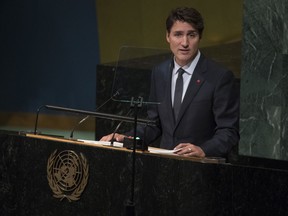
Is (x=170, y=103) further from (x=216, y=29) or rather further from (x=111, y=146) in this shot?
(x=216, y=29)

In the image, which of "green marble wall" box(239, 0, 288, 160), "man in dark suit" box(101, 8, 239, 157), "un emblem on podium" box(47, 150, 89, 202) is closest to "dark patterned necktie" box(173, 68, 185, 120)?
"man in dark suit" box(101, 8, 239, 157)

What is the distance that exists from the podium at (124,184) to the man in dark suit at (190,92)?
32 centimetres

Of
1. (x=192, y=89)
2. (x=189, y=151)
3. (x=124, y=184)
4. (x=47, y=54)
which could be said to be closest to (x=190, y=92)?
(x=192, y=89)

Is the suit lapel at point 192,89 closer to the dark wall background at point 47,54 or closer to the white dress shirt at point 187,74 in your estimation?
the white dress shirt at point 187,74

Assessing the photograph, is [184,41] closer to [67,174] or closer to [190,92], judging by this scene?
[190,92]

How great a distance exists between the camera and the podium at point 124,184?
3740mm

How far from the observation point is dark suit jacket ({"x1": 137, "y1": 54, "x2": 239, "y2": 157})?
456cm

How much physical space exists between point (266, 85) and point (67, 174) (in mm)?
1042

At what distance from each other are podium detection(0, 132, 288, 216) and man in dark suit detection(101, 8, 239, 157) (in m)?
0.32

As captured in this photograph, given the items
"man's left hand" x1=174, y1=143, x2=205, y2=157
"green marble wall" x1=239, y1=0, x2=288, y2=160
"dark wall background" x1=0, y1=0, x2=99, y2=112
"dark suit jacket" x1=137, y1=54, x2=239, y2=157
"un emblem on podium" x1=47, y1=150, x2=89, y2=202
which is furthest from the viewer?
"dark wall background" x1=0, y1=0, x2=99, y2=112

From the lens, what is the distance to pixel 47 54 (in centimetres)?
866

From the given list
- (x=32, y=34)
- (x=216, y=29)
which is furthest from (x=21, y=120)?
(x=216, y=29)

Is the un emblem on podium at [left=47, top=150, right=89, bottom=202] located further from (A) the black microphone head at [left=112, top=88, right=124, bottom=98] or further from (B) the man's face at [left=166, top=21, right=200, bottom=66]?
(B) the man's face at [left=166, top=21, right=200, bottom=66]

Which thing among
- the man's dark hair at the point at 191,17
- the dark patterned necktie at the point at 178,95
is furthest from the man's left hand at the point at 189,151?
the man's dark hair at the point at 191,17
